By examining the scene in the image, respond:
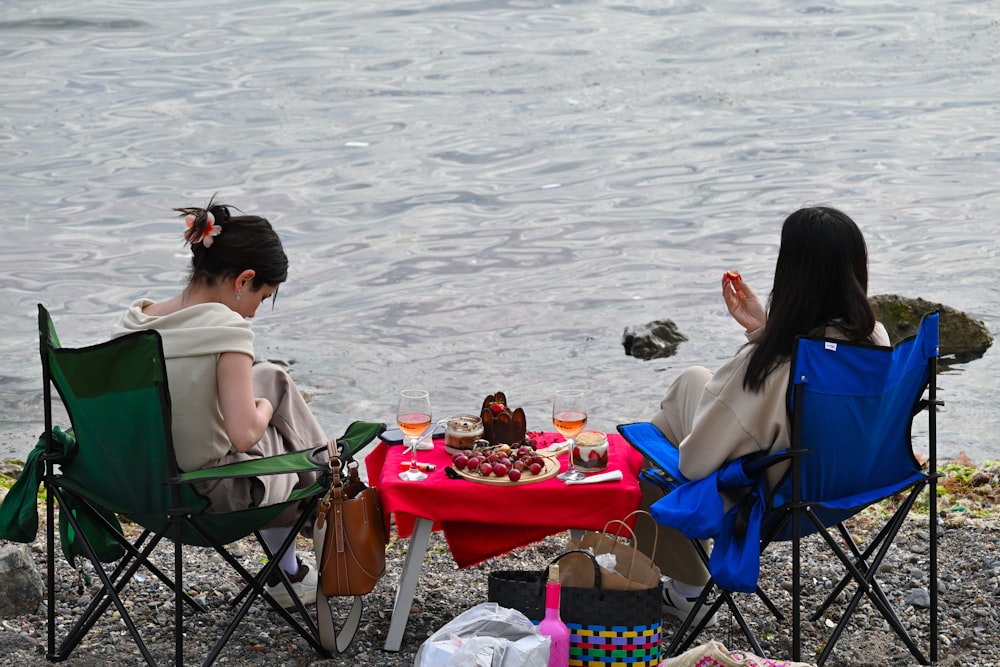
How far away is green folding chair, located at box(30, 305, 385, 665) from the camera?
3.45m

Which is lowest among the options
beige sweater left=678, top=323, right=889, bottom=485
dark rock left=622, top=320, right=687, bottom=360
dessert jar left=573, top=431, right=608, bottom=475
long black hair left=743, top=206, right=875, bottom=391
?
dark rock left=622, top=320, right=687, bottom=360

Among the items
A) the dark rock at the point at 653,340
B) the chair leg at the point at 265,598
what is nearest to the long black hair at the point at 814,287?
the chair leg at the point at 265,598

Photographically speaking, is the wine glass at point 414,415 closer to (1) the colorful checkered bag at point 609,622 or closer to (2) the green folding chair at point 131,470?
(2) the green folding chair at point 131,470

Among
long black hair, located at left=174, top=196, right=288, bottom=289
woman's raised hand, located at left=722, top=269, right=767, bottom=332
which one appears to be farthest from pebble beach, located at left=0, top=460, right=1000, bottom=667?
long black hair, located at left=174, top=196, right=288, bottom=289

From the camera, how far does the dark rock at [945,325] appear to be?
9.38 m

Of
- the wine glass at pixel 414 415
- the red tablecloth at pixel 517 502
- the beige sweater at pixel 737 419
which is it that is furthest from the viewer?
the wine glass at pixel 414 415

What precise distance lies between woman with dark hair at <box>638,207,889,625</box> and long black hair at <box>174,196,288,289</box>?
1.35 m

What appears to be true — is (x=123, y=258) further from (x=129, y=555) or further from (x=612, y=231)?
(x=129, y=555)

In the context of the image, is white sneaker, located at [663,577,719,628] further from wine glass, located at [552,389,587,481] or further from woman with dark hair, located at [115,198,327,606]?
woman with dark hair, located at [115,198,327,606]

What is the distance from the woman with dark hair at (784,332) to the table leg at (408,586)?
0.82 m

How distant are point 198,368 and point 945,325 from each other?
7.17 m

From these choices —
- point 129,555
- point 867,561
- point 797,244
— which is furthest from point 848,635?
point 129,555

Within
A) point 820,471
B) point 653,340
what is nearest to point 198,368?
point 820,471

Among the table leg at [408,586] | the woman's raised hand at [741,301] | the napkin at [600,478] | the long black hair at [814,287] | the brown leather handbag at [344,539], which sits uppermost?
the long black hair at [814,287]
